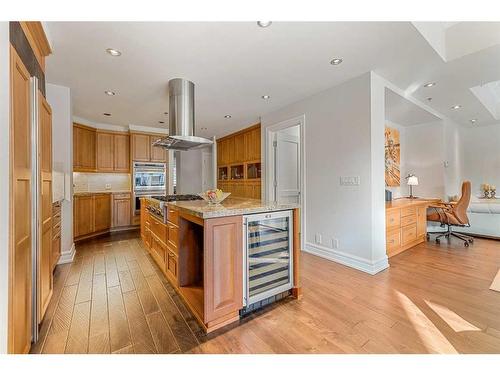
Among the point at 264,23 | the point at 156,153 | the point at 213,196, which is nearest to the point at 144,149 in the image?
the point at 156,153

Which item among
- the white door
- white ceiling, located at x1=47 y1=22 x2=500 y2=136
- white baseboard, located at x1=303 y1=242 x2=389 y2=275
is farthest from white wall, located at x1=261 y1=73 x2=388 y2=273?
the white door

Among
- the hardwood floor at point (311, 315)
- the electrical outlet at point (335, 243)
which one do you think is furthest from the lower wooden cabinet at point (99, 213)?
the electrical outlet at point (335, 243)

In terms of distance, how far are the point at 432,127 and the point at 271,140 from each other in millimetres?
3445

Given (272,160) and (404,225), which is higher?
(272,160)

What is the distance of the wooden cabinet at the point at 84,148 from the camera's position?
14.0 ft

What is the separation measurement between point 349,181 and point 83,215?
4.81 metres

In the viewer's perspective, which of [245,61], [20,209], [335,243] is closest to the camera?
[20,209]

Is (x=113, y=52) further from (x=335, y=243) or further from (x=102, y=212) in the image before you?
(x=102, y=212)

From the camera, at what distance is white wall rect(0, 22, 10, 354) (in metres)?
1.04

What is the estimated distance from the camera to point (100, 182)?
4914 mm

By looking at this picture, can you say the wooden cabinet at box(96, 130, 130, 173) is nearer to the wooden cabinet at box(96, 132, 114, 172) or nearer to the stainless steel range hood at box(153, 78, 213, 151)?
the wooden cabinet at box(96, 132, 114, 172)

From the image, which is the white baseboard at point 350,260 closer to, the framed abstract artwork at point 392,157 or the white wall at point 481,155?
the framed abstract artwork at point 392,157

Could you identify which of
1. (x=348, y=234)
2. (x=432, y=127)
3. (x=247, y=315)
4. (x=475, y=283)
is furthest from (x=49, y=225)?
(x=432, y=127)
